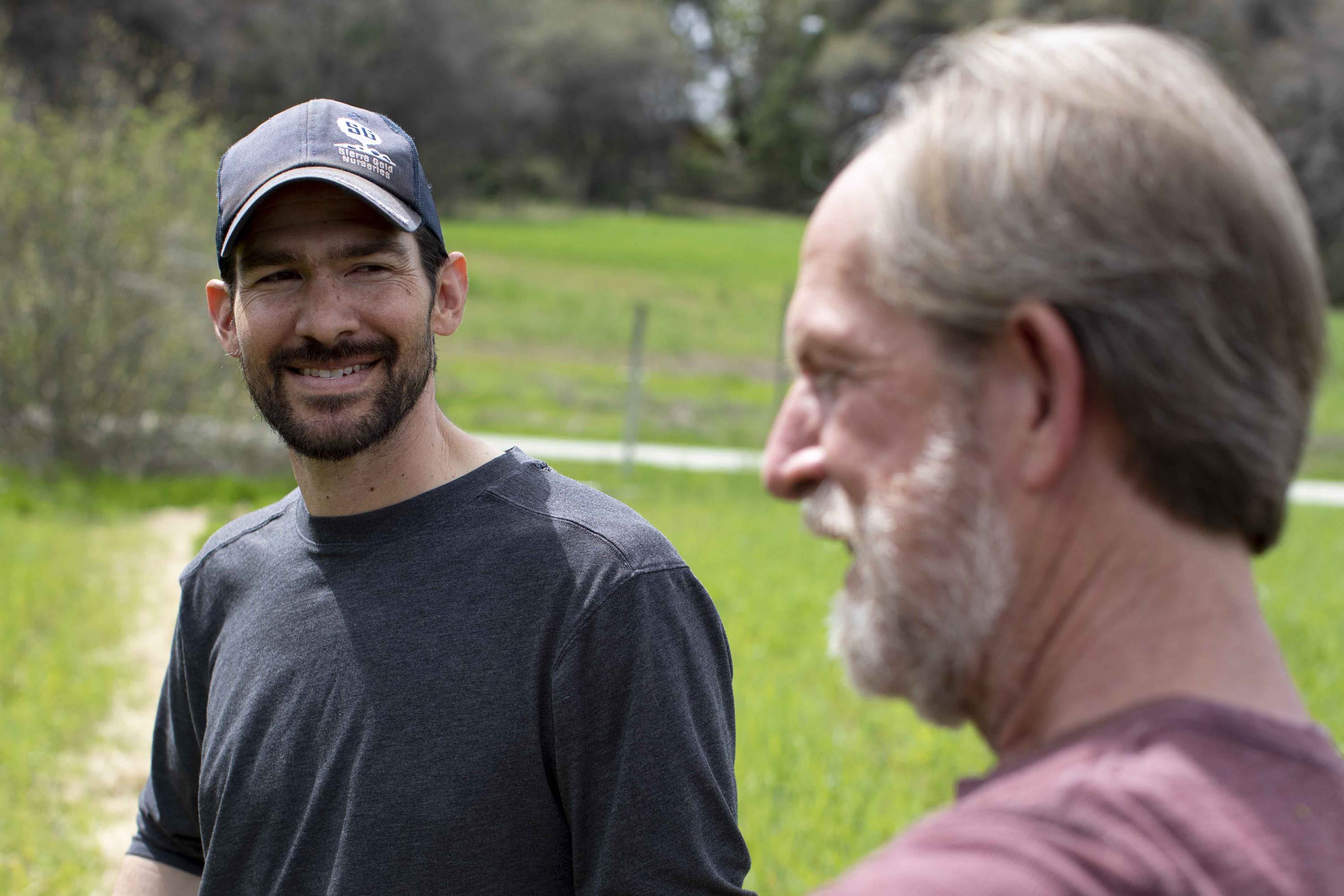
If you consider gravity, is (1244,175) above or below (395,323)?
above

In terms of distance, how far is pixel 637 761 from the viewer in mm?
1767

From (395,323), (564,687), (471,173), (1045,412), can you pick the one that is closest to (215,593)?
(395,323)

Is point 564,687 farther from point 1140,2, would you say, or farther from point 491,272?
point 1140,2

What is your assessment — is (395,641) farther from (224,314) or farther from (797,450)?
(797,450)

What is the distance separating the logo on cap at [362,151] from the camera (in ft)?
6.68

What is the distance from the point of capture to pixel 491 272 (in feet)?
109

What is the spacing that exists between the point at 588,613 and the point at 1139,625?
97 centimetres

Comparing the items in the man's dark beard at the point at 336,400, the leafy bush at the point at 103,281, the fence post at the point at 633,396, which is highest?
the man's dark beard at the point at 336,400

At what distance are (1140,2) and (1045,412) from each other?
36.5m

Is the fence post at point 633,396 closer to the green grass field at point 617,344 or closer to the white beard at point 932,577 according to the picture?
the green grass field at point 617,344

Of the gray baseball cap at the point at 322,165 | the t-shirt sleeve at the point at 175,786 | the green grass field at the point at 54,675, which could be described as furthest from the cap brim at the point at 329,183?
the green grass field at the point at 54,675

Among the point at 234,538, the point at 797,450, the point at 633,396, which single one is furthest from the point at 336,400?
the point at 633,396

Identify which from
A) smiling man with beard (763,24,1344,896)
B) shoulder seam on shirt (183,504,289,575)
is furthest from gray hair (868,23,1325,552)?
shoulder seam on shirt (183,504,289,575)

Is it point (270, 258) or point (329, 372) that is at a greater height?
point (270, 258)
